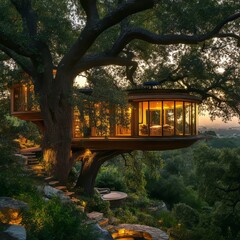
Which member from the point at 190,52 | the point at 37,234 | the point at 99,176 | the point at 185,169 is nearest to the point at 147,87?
the point at 190,52

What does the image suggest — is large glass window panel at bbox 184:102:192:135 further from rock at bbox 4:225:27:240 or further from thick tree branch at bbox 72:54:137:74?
rock at bbox 4:225:27:240

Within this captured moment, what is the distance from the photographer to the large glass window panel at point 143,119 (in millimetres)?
16641

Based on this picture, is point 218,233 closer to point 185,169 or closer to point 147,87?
point 147,87

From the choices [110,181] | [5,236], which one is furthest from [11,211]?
[110,181]

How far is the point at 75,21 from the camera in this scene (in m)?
18.0

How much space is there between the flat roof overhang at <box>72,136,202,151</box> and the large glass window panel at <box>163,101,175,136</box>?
1.03 ft

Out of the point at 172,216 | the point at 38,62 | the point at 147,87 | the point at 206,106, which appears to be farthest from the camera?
the point at 172,216

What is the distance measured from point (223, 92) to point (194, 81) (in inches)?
66.1

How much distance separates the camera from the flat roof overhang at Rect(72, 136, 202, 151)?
16.5m

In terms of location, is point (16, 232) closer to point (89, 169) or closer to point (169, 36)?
point (169, 36)

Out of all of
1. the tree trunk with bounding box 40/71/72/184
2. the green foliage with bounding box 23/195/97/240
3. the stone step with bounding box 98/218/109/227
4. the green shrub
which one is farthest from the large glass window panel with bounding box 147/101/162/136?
the green foliage with bounding box 23/195/97/240

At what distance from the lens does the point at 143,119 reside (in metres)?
16.8

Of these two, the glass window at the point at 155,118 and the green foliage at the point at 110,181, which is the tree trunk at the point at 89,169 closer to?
the glass window at the point at 155,118

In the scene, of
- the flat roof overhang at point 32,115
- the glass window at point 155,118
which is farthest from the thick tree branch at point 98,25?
the flat roof overhang at point 32,115
